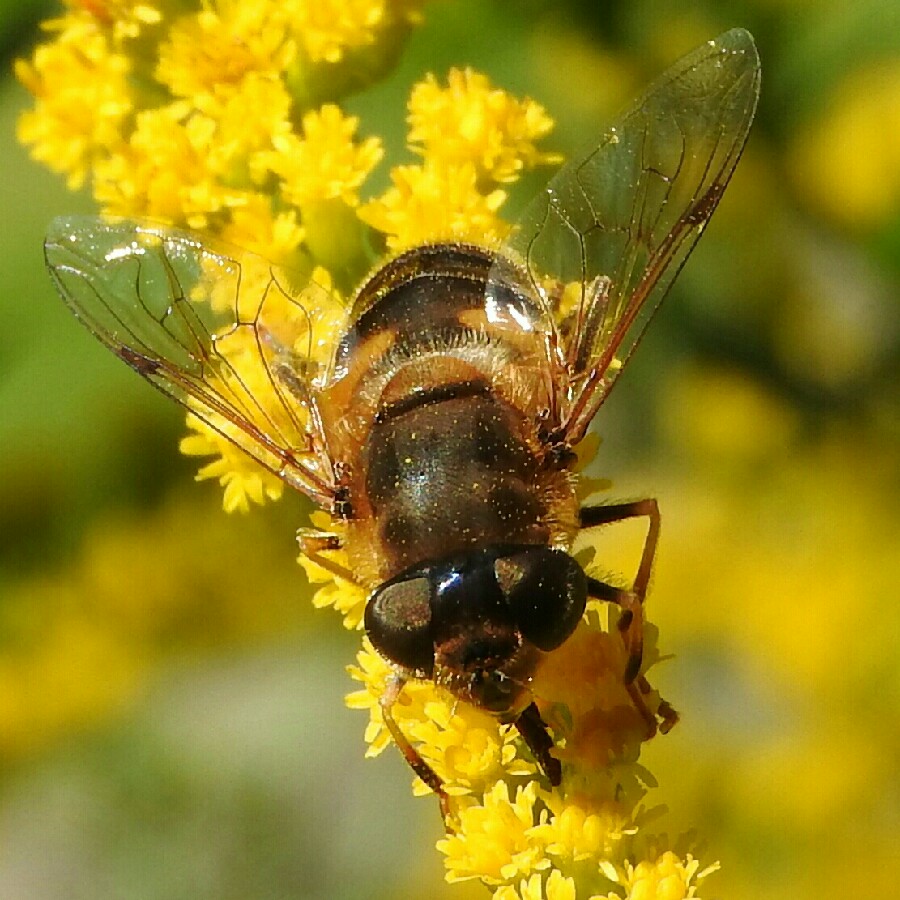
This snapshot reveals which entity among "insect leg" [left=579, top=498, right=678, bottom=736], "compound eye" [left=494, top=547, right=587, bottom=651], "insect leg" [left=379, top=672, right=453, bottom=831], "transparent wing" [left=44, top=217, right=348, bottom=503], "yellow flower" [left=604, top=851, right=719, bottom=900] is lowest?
"yellow flower" [left=604, top=851, right=719, bottom=900]

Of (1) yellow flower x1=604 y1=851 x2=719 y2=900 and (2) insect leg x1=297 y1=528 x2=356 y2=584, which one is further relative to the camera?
(2) insect leg x1=297 y1=528 x2=356 y2=584

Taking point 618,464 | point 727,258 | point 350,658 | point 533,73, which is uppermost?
point 533,73

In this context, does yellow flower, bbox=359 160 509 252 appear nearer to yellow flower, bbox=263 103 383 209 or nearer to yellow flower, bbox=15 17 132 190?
yellow flower, bbox=263 103 383 209

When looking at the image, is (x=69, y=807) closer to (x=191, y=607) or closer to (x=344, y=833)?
(x=191, y=607)

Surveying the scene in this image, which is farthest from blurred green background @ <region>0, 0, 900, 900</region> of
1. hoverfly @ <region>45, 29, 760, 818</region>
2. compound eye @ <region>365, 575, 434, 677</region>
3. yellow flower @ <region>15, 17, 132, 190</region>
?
compound eye @ <region>365, 575, 434, 677</region>

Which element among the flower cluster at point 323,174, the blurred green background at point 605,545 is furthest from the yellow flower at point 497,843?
the blurred green background at point 605,545

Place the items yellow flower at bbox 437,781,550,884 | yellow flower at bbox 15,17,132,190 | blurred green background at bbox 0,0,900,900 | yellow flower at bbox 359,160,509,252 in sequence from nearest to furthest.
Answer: yellow flower at bbox 437,781,550,884, yellow flower at bbox 359,160,509,252, yellow flower at bbox 15,17,132,190, blurred green background at bbox 0,0,900,900

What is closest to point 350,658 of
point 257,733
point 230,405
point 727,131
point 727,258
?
point 257,733
